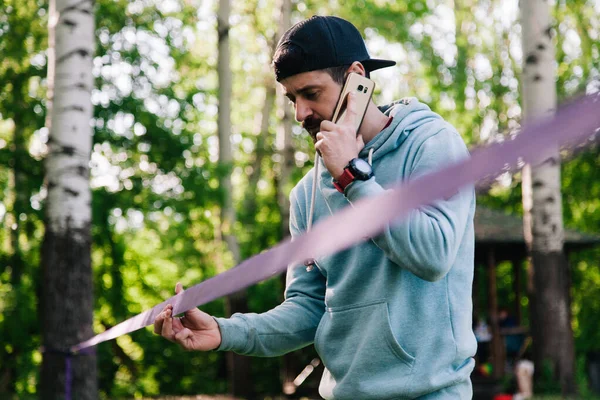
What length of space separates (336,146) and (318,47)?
38 centimetres

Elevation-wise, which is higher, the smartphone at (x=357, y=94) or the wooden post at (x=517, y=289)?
the smartphone at (x=357, y=94)

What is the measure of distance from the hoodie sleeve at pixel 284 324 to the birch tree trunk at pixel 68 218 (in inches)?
218

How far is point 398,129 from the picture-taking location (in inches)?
97.0

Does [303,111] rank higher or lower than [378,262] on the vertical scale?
higher

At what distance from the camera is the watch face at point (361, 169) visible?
222 centimetres

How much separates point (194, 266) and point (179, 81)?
5848 millimetres

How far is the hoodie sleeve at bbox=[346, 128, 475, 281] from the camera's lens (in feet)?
6.95

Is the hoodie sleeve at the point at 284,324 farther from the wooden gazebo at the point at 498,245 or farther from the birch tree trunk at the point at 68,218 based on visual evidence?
the wooden gazebo at the point at 498,245

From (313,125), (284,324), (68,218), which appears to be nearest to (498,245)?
(68,218)

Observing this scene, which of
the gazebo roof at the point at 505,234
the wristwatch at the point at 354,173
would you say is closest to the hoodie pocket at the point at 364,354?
the wristwatch at the point at 354,173

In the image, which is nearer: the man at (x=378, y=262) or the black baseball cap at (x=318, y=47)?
the man at (x=378, y=262)

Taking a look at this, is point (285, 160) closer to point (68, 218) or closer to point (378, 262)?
point (68, 218)

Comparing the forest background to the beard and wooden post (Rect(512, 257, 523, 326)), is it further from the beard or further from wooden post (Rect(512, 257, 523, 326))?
wooden post (Rect(512, 257, 523, 326))

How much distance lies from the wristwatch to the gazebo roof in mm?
14520
